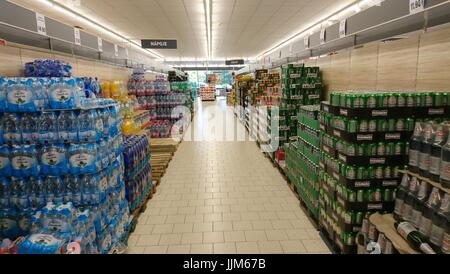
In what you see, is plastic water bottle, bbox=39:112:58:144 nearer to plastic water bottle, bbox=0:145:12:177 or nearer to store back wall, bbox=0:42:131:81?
plastic water bottle, bbox=0:145:12:177

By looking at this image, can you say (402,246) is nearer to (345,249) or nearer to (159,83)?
(345,249)

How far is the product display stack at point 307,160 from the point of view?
4195 mm

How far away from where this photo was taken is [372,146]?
10.0ft

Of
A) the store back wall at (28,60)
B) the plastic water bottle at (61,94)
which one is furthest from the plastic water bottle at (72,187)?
the store back wall at (28,60)

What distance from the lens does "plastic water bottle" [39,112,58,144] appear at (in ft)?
9.57

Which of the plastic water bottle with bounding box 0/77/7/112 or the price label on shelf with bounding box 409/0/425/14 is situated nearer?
the plastic water bottle with bounding box 0/77/7/112

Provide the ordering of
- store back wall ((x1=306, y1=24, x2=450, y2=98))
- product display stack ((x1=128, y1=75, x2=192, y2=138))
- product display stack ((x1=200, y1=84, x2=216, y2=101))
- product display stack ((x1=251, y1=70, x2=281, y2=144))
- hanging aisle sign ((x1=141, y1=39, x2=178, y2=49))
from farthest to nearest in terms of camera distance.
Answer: product display stack ((x1=200, y1=84, x2=216, y2=101)) → hanging aisle sign ((x1=141, y1=39, x2=178, y2=49)) → product display stack ((x1=128, y1=75, x2=192, y2=138)) → product display stack ((x1=251, y1=70, x2=281, y2=144)) → store back wall ((x1=306, y1=24, x2=450, y2=98))

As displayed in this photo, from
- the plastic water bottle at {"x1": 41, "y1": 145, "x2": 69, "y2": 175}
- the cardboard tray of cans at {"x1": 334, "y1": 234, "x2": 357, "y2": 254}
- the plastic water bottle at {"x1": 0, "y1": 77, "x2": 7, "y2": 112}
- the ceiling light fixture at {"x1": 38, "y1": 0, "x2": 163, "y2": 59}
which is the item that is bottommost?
the cardboard tray of cans at {"x1": 334, "y1": 234, "x2": 357, "y2": 254}

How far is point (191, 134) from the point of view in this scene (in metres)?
11.8

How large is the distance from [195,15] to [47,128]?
729 centimetres

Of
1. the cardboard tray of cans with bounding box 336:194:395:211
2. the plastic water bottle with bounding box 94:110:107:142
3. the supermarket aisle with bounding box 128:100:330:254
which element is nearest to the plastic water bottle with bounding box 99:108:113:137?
the plastic water bottle with bounding box 94:110:107:142

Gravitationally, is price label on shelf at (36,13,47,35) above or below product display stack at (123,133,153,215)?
above

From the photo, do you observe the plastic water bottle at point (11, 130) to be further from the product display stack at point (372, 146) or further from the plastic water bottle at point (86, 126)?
the product display stack at point (372, 146)

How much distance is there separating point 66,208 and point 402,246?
292cm
